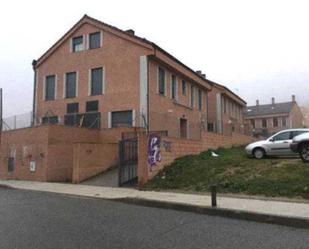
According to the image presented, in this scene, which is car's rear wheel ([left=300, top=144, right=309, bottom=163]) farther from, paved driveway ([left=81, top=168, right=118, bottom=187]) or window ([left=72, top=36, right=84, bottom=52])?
window ([left=72, top=36, right=84, bottom=52])

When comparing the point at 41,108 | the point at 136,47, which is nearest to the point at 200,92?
the point at 136,47

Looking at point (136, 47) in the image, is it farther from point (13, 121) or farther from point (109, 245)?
point (109, 245)

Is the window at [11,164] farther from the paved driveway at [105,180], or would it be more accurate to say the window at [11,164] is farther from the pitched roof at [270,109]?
the pitched roof at [270,109]

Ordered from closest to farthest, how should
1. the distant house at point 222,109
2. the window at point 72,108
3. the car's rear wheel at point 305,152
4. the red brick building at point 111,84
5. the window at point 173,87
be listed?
1. the car's rear wheel at point 305,152
2. the red brick building at point 111,84
3. the window at point 72,108
4. the window at point 173,87
5. the distant house at point 222,109

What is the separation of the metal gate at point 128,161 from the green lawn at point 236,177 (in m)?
1.38

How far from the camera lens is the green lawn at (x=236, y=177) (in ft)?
41.1

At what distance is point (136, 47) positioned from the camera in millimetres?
25125

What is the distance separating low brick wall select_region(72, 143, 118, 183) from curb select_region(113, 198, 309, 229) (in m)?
7.45

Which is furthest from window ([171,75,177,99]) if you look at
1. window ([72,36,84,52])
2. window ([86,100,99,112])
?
window ([72,36,84,52])

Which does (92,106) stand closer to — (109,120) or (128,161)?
(109,120)

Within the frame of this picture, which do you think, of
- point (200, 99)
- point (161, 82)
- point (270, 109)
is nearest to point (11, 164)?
point (161, 82)

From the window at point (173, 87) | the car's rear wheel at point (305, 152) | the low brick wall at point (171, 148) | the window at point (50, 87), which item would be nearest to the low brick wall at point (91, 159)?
the low brick wall at point (171, 148)

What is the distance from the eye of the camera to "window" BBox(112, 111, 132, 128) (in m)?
24.4

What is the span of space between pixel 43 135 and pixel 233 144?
604 inches
